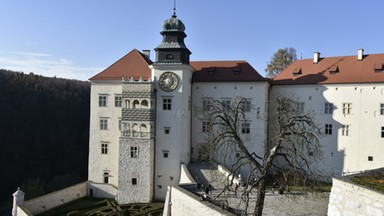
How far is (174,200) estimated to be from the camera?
17938 mm

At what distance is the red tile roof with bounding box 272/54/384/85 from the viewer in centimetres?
2447

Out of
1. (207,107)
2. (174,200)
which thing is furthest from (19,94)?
(174,200)

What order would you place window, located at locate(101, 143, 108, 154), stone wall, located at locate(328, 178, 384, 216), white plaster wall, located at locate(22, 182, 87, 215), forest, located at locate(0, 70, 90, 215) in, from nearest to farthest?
1. stone wall, located at locate(328, 178, 384, 216)
2. white plaster wall, located at locate(22, 182, 87, 215)
3. window, located at locate(101, 143, 108, 154)
4. forest, located at locate(0, 70, 90, 215)

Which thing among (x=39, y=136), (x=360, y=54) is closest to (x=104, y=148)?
(x=360, y=54)

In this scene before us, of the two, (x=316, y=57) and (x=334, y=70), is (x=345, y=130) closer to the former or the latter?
(x=334, y=70)

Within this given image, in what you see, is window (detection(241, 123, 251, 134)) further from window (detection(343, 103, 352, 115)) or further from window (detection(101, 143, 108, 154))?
window (detection(101, 143, 108, 154))

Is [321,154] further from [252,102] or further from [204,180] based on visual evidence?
[204,180]

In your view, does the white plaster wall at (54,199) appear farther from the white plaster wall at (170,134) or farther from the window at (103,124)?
the white plaster wall at (170,134)

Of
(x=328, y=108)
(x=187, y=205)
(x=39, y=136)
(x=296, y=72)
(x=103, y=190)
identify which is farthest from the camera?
(x=39, y=136)

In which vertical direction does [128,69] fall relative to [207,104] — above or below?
above

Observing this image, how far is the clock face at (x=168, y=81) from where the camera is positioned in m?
24.0

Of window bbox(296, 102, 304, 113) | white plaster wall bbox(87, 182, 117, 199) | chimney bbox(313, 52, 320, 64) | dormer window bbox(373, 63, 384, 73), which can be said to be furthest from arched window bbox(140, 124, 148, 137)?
dormer window bbox(373, 63, 384, 73)

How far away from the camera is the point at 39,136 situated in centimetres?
5738

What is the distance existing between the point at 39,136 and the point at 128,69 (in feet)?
128
